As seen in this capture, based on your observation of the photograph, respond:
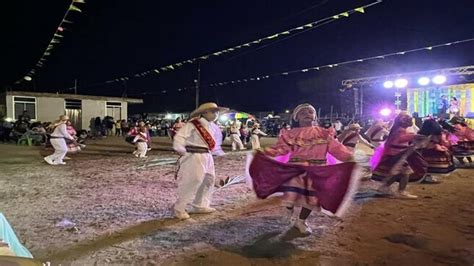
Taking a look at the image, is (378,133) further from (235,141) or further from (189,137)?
(235,141)

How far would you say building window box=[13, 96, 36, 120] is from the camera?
27.8 meters

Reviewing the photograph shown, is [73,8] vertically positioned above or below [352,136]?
above

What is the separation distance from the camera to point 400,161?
304 inches

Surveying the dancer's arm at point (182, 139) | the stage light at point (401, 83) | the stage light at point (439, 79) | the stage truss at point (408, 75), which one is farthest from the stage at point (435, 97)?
the dancer's arm at point (182, 139)

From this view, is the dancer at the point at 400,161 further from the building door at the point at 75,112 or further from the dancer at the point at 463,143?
the building door at the point at 75,112

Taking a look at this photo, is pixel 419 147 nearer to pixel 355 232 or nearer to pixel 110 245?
pixel 355 232

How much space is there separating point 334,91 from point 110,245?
33.4 m

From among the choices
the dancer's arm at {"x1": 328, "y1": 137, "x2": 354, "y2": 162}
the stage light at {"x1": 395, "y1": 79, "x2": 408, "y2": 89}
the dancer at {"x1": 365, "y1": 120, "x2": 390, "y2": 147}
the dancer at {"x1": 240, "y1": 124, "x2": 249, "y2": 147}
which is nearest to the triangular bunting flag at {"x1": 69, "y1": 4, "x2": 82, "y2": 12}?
the dancer at {"x1": 365, "y1": 120, "x2": 390, "y2": 147}

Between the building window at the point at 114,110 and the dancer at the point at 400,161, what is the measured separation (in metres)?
29.1

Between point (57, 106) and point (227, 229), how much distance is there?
89.7 feet

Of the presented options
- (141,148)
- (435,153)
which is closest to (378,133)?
(435,153)

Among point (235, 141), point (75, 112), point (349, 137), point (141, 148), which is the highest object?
point (75, 112)

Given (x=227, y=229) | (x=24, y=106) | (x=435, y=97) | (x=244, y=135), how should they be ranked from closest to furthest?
(x=227, y=229)
(x=435, y=97)
(x=244, y=135)
(x=24, y=106)

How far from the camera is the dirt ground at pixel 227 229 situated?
441 cm
